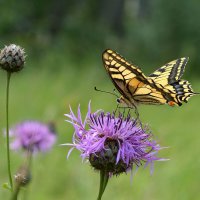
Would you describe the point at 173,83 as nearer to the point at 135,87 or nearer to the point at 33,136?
the point at 135,87

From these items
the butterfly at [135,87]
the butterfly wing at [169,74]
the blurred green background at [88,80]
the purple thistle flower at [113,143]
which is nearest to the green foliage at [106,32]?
A: the blurred green background at [88,80]

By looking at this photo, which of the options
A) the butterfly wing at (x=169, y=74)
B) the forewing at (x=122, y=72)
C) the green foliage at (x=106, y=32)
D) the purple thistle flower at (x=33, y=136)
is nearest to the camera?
the forewing at (x=122, y=72)

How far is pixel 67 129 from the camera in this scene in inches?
313

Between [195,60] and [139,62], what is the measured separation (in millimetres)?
1850

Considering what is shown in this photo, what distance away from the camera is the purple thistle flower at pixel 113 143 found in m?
2.37

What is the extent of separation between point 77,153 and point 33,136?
302 centimetres

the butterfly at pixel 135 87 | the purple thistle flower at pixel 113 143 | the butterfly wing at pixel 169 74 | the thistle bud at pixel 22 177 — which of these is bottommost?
the thistle bud at pixel 22 177

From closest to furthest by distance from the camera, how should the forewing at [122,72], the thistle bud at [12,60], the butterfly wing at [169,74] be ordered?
the thistle bud at [12,60] < the forewing at [122,72] < the butterfly wing at [169,74]

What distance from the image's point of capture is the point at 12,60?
250 cm

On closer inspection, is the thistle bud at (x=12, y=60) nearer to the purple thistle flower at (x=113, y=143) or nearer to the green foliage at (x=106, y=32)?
the purple thistle flower at (x=113, y=143)

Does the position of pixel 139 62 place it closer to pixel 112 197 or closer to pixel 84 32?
pixel 84 32

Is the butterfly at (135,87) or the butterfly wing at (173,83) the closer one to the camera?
the butterfly at (135,87)

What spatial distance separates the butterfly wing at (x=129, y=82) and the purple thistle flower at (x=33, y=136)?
4.86 ft

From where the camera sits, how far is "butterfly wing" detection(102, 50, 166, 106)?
271 centimetres
